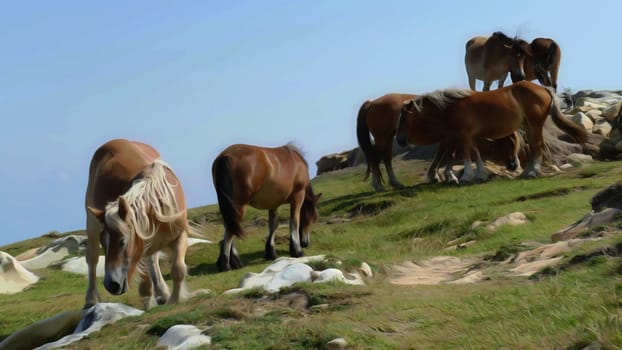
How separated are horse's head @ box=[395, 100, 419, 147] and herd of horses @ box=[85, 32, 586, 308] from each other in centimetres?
2

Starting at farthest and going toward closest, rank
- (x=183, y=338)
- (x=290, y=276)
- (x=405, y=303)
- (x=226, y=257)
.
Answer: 1. (x=226, y=257)
2. (x=290, y=276)
3. (x=405, y=303)
4. (x=183, y=338)

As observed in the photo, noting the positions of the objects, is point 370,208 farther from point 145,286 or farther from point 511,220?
point 145,286

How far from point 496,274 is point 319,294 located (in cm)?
242

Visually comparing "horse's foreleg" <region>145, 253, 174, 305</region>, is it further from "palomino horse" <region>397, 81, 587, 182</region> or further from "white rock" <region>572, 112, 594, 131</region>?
"white rock" <region>572, 112, 594, 131</region>

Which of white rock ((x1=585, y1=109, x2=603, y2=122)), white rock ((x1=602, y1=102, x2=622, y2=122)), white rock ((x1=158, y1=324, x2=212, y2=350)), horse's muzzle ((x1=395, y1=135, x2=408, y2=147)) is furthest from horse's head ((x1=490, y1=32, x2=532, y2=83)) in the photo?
white rock ((x1=158, y1=324, x2=212, y2=350))

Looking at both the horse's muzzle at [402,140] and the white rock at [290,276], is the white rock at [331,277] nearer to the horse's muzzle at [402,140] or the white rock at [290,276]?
the white rock at [290,276]

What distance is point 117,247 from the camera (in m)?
9.29

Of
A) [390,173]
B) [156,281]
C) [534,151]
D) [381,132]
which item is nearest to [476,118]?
[534,151]

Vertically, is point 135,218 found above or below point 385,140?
above

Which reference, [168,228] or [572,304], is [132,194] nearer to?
[168,228]

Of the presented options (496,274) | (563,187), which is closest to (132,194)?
(496,274)

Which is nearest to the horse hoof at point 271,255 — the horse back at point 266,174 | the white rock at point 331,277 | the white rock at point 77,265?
the horse back at point 266,174

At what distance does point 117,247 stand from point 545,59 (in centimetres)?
1815

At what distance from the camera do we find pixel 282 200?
1523 centimetres
